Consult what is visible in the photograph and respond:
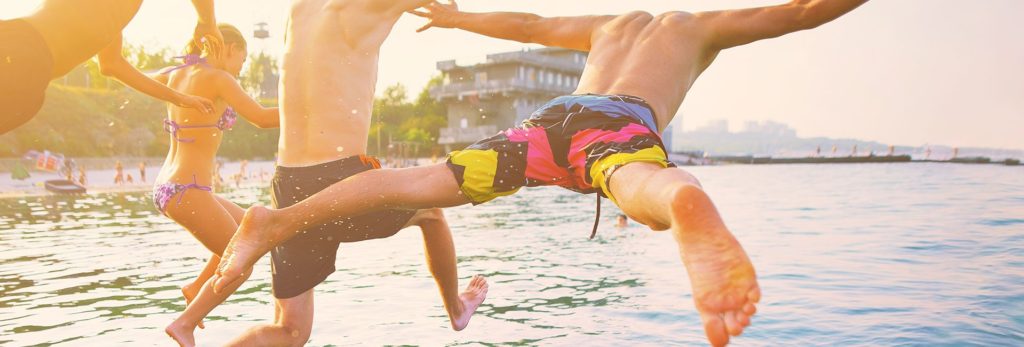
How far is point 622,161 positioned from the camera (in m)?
3.27

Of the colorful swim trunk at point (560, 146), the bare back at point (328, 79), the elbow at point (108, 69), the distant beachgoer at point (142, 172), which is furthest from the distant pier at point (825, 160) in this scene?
the colorful swim trunk at point (560, 146)

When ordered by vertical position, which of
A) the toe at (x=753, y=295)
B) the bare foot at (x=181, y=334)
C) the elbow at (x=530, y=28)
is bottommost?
the bare foot at (x=181, y=334)

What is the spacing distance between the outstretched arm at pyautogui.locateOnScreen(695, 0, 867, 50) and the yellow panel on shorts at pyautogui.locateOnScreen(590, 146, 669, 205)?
0.88 m

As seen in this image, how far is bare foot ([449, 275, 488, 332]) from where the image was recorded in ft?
17.5

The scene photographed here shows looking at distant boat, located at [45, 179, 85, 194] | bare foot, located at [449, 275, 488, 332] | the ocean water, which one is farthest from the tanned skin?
distant boat, located at [45, 179, 85, 194]

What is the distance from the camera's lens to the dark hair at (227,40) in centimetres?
529

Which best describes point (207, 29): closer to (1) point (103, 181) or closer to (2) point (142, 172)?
(2) point (142, 172)

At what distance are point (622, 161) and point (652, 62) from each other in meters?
0.80

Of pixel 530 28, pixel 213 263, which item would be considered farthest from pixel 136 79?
pixel 530 28

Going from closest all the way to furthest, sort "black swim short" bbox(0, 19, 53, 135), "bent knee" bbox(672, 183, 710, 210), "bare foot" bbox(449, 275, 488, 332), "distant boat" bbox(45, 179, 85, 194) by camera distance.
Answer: "bent knee" bbox(672, 183, 710, 210) → "black swim short" bbox(0, 19, 53, 135) → "bare foot" bbox(449, 275, 488, 332) → "distant boat" bbox(45, 179, 85, 194)

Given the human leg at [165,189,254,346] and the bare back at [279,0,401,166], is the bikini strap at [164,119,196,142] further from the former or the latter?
the bare back at [279,0,401,166]

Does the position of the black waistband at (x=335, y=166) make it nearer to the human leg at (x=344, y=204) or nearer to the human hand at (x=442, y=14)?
the human leg at (x=344, y=204)

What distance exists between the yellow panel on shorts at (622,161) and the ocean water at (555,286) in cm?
376

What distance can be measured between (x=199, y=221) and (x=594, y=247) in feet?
39.2
